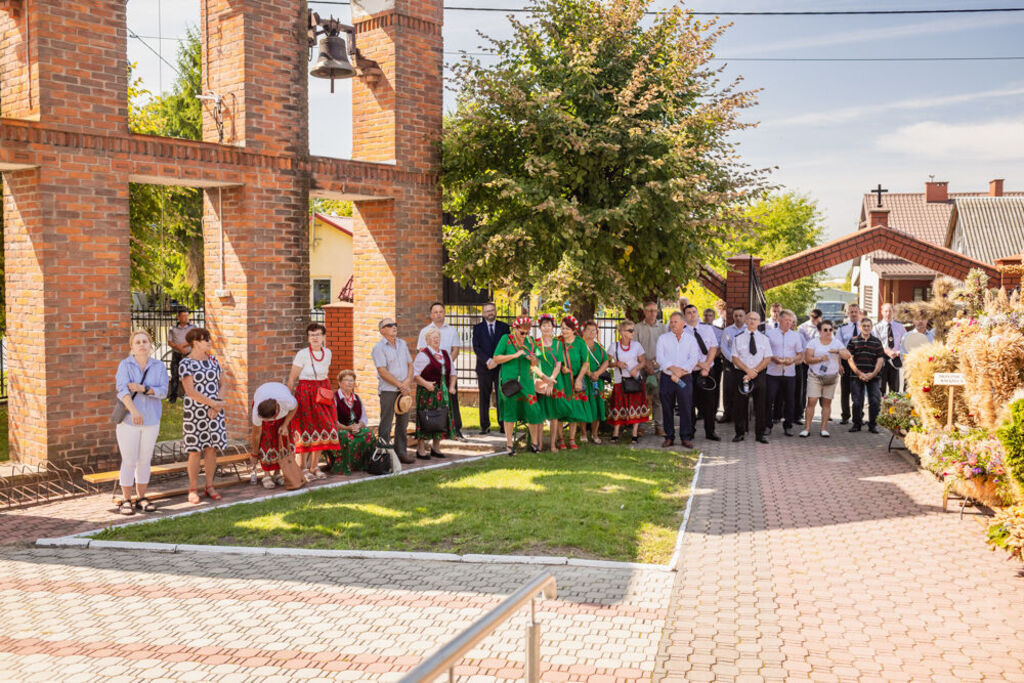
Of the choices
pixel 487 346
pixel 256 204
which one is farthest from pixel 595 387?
pixel 256 204

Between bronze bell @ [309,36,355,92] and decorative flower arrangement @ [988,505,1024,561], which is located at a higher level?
bronze bell @ [309,36,355,92]

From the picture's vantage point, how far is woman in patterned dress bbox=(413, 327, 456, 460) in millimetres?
11164

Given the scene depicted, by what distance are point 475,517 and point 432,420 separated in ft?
10.2

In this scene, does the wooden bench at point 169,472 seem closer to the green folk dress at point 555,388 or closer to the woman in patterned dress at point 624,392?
the green folk dress at point 555,388

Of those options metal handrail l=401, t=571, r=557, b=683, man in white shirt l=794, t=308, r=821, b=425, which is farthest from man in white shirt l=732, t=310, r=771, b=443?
metal handrail l=401, t=571, r=557, b=683

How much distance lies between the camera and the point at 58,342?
9.62 metres

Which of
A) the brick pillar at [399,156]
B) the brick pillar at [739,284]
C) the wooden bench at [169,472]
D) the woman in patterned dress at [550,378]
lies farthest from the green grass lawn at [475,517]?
the brick pillar at [739,284]

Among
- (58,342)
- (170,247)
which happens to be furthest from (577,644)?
(170,247)

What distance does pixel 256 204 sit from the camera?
1146cm

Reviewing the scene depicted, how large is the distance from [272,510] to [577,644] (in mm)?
4225

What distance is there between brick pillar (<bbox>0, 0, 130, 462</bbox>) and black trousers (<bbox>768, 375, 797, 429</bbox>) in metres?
8.97

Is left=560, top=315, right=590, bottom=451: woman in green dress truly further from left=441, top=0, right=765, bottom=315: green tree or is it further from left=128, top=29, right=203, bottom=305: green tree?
left=128, top=29, right=203, bottom=305: green tree

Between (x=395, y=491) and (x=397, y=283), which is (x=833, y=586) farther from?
(x=397, y=283)

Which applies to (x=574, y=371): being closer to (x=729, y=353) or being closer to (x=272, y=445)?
(x=729, y=353)
